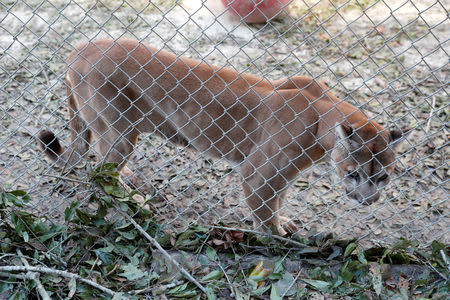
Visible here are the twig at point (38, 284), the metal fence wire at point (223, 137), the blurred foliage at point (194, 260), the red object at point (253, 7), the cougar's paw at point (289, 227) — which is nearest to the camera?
the twig at point (38, 284)

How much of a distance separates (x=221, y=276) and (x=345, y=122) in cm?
120

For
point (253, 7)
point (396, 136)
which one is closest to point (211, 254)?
point (396, 136)

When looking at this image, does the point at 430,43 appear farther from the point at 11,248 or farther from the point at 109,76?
the point at 11,248

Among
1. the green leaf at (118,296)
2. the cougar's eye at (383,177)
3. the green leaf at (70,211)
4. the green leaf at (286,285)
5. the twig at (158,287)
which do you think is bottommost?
the green leaf at (286,285)

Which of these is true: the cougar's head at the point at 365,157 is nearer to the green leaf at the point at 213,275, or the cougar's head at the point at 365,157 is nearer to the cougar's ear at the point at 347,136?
the cougar's ear at the point at 347,136

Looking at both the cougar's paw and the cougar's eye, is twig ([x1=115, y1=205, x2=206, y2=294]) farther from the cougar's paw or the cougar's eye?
the cougar's eye

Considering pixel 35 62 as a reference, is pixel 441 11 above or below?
below

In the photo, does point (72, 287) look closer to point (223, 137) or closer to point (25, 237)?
point (25, 237)

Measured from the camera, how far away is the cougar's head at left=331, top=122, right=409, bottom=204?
9.14 feet

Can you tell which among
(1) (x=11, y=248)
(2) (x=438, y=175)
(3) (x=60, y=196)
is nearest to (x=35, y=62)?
(3) (x=60, y=196)

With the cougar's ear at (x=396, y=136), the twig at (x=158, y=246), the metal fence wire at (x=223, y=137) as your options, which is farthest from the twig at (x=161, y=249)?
the cougar's ear at (x=396, y=136)

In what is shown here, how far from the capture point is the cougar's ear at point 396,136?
2.77m

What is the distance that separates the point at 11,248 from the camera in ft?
9.11

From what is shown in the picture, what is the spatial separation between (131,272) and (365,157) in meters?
1.58
